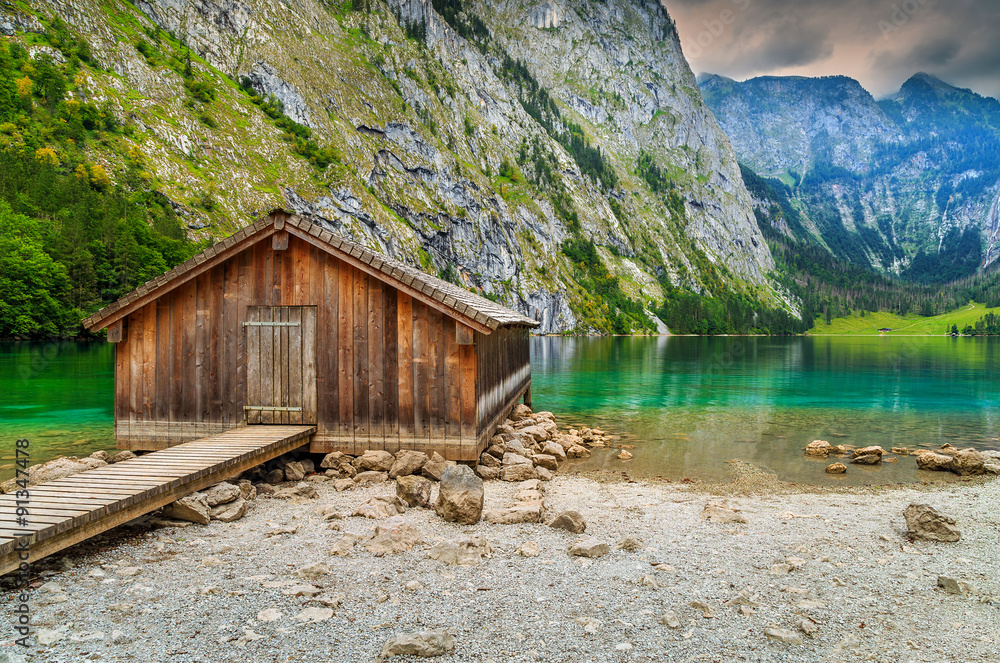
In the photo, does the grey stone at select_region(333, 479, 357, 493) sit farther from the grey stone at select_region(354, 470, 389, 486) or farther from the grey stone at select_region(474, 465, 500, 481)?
the grey stone at select_region(474, 465, 500, 481)

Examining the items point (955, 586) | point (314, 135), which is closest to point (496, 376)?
point (955, 586)

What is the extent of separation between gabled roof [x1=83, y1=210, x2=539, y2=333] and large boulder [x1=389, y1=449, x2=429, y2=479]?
3372 mm

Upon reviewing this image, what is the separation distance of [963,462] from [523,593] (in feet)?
55.1

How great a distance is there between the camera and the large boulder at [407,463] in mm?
12766

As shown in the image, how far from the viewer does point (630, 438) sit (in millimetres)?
22594

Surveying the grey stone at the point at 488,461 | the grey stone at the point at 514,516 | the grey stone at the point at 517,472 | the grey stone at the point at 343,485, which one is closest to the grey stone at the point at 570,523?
the grey stone at the point at 514,516

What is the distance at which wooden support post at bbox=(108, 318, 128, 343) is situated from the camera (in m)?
14.2

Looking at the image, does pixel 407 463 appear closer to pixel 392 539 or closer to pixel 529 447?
pixel 392 539

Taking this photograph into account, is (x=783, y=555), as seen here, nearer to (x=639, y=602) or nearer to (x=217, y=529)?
(x=639, y=602)

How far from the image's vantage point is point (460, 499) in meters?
10.1

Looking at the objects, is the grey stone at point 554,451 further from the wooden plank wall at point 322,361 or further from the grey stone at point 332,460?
the grey stone at point 332,460

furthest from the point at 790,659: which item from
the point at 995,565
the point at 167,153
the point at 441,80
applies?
the point at 441,80

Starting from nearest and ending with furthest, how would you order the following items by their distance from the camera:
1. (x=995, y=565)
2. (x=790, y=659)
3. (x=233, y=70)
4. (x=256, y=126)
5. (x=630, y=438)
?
(x=790, y=659), (x=995, y=565), (x=630, y=438), (x=256, y=126), (x=233, y=70)

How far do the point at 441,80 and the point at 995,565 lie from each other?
202 meters
